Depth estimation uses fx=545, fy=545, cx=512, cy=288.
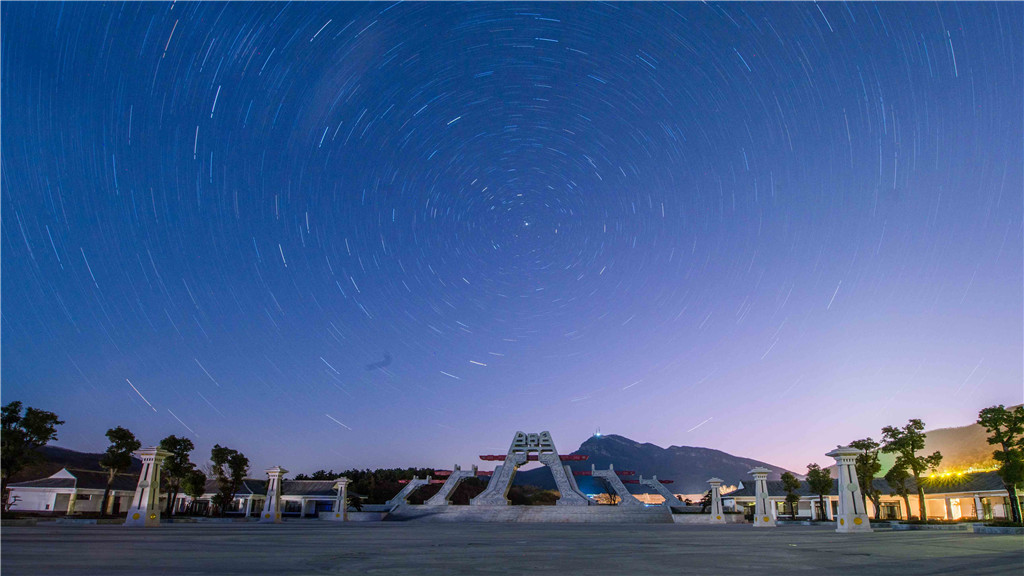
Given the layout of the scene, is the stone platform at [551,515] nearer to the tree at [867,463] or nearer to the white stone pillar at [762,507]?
the white stone pillar at [762,507]

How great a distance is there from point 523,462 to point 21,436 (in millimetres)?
61845

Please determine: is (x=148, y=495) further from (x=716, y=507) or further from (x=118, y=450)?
(x=716, y=507)

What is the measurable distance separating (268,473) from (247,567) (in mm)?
42286

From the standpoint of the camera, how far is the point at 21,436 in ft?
130

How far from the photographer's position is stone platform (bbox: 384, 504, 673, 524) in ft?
170

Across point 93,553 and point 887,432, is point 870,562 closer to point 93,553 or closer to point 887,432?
point 93,553

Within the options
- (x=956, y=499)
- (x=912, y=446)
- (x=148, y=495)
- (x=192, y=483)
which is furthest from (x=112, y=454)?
(x=956, y=499)

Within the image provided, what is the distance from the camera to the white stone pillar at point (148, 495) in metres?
30.6

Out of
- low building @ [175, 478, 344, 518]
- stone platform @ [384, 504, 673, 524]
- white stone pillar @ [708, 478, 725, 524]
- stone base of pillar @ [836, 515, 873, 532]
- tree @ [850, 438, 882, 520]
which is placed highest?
tree @ [850, 438, 882, 520]

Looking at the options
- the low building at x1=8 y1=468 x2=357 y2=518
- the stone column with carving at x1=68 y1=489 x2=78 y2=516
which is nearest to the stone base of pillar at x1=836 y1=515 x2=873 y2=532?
the low building at x1=8 y1=468 x2=357 y2=518

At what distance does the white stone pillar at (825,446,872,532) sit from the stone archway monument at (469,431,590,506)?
43394mm

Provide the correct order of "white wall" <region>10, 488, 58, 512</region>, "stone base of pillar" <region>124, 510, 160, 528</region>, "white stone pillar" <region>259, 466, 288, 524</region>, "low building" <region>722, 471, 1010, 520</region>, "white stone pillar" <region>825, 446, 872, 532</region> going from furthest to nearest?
"white wall" <region>10, 488, 58, 512</region>
"low building" <region>722, 471, 1010, 520</region>
"white stone pillar" <region>259, 466, 288, 524</region>
"stone base of pillar" <region>124, 510, 160, 528</region>
"white stone pillar" <region>825, 446, 872, 532</region>

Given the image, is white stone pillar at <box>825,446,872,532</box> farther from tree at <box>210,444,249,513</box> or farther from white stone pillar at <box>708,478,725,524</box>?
tree at <box>210,444,249,513</box>

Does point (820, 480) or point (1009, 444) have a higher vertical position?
point (1009, 444)
